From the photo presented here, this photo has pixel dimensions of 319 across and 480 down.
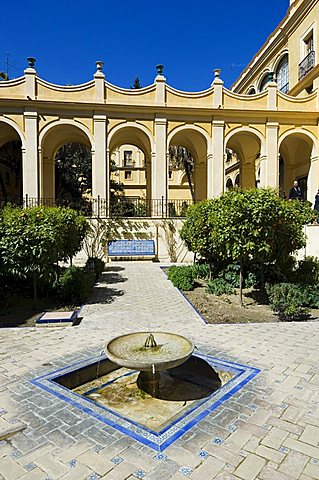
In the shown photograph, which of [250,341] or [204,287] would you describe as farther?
[204,287]

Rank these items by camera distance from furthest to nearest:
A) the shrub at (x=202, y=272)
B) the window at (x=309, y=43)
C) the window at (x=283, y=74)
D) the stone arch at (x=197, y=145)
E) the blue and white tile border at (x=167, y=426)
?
1. the window at (x=283, y=74)
2. the window at (x=309, y=43)
3. the stone arch at (x=197, y=145)
4. the shrub at (x=202, y=272)
5. the blue and white tile border at (x=167, y=426)

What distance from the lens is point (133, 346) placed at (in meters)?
4.38

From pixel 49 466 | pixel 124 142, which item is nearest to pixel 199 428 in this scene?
pixel 49 466

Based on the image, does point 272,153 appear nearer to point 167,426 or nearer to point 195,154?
point 195,154

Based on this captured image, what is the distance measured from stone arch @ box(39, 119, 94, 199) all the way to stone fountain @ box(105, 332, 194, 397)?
15.2 m

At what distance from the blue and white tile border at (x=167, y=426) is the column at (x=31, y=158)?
1478 cm

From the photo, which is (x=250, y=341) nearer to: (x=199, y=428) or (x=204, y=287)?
(x=199, y=428)

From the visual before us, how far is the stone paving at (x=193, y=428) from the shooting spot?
250cm

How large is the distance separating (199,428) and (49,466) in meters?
1.33

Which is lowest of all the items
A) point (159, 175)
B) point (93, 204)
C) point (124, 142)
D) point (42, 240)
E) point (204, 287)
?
point (204, 287)

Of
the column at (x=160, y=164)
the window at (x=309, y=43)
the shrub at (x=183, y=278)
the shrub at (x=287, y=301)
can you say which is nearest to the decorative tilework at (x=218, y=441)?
the shrub at (x=287, y=301)

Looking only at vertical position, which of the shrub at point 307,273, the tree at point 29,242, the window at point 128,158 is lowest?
the shrub at point 307,273

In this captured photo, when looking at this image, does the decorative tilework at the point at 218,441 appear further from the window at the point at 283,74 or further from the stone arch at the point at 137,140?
the window at the point at 283,74

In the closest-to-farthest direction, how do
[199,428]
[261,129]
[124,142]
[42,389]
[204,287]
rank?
[199,428], [42,389], [204,287], [261,129], [124,142]
